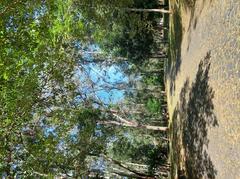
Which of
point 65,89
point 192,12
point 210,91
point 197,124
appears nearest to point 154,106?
point 65,89

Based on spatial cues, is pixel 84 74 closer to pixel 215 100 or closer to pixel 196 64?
pixel 196 64

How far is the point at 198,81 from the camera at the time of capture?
15219 millimetres

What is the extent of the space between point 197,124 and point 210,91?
8.66ft

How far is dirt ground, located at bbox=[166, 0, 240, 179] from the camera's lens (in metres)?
10.4

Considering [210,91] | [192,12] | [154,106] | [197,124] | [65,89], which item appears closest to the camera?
[210,91]

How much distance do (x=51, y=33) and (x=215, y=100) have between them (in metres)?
6.43

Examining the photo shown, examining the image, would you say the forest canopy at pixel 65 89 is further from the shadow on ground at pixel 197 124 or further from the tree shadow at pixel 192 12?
the shadow on ground at pixel 197 124

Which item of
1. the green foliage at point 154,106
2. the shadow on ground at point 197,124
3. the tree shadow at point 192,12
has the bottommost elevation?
the green foliage at point 154,106

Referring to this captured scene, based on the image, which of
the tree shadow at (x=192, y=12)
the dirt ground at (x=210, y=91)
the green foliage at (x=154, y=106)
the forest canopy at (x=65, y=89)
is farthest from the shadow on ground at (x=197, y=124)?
the green foliage at (x=154, y=106)

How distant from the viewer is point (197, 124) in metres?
15.1

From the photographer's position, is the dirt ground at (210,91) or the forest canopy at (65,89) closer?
the dirt ground at (210,91)

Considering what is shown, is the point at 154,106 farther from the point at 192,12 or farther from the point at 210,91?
the point at 210,91

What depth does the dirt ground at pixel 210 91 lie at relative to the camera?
10.4 meters

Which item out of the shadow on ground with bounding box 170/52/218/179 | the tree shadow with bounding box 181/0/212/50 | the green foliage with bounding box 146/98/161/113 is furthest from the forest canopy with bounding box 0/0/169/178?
the shadow on ground with bounding box 170/52/218/179
